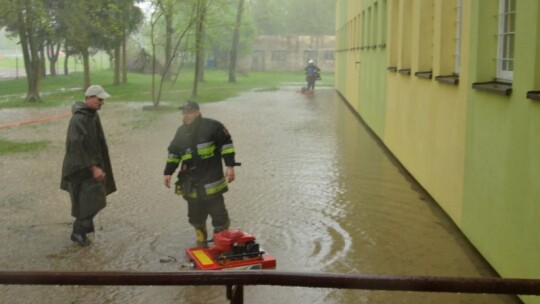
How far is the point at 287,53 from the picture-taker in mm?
83312

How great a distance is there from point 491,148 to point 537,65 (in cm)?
136

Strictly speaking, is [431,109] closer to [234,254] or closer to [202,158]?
[202,158]

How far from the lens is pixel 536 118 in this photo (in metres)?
5.38

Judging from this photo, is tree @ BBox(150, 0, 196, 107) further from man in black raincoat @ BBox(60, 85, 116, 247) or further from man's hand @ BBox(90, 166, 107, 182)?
man's hand @ BBox(90, 166, 107, 182)

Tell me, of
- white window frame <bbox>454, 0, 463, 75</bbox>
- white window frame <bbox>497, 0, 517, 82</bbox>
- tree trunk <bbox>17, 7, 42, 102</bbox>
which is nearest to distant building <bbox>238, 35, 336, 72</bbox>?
tree trunk <bbox>17, 7, 42, 102</bbox>

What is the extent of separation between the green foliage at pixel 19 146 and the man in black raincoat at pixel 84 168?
7.61m

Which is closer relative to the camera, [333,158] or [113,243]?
[113,243]

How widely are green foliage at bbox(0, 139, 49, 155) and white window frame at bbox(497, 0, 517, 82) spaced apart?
33.9ft

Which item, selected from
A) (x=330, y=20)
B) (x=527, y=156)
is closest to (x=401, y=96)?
(x=527, y=156)

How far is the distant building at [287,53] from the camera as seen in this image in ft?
268

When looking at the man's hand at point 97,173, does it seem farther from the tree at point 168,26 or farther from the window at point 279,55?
the window at point 279,55

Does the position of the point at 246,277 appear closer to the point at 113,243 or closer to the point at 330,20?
the point at 113,243

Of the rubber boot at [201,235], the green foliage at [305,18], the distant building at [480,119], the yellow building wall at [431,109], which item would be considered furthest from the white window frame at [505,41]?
the green foliage at [305,18]

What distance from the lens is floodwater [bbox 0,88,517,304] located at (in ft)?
19.7
